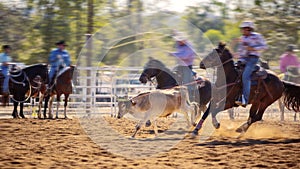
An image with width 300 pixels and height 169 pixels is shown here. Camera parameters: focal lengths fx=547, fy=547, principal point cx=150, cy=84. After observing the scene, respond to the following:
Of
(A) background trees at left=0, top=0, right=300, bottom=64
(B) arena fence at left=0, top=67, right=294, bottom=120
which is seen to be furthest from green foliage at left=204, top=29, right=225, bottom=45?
(B) arena fence at left=0, top=67, right=294, bottom=120

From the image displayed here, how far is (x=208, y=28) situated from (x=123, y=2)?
20008 millimetres

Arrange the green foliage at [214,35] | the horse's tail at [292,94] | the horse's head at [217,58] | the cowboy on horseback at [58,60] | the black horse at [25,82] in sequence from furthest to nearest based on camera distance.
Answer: the green foliage at [214,35] < the black horse at [25,82] < the cowboy on horseback at [58,60] < the horse's tail at [292,94] < the horse's head at [217,58]

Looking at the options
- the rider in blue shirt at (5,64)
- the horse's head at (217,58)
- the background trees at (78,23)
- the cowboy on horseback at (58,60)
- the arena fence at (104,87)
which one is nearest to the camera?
the horse's head at (217,58)

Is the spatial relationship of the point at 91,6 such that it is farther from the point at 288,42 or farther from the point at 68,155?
the point at 68,155

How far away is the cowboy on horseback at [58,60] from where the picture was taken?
1573 cm

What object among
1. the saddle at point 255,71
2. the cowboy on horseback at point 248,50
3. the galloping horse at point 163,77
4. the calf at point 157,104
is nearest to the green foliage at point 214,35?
the galloping horse at point 163,77

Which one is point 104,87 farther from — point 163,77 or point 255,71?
point 255,71

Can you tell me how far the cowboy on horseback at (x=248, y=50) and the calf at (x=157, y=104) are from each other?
126 cm

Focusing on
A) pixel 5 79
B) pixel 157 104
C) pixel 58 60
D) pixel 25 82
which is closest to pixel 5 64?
pixel 5 79

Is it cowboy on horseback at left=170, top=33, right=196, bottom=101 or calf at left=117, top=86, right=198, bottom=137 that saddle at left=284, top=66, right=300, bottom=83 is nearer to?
cowboy on horseback at left=170, top=33, right=196, bottom=101

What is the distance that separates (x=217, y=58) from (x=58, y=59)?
20.9ft

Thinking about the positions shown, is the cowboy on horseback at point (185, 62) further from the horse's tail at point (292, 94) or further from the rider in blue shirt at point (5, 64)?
the rider in blue shirt at point (5, 64)

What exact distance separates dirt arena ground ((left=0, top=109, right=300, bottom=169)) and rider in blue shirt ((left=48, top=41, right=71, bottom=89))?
401cm

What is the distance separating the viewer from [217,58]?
1091 cm
